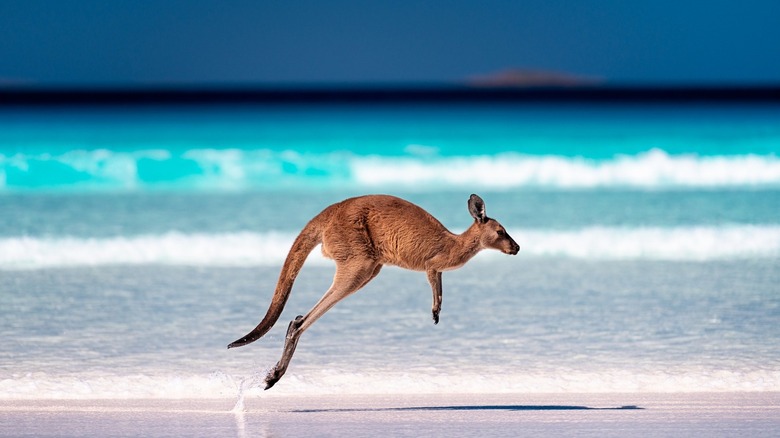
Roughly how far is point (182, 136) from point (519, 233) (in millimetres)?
12408

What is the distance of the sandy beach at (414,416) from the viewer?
359 centimetres

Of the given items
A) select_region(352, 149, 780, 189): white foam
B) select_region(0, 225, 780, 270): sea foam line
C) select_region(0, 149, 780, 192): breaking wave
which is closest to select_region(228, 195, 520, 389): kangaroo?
select_region(0, 225, 780, 270): sea foam line

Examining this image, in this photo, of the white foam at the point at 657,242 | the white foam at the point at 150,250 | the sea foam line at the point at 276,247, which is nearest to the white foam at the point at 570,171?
the white foam at the point at 657,242

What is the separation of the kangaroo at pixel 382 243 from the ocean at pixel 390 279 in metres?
1.22

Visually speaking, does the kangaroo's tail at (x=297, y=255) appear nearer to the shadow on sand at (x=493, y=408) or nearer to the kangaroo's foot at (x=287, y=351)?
the kangaroo's foot at (x=287, y=351)

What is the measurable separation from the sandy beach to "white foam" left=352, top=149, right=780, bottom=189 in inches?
413

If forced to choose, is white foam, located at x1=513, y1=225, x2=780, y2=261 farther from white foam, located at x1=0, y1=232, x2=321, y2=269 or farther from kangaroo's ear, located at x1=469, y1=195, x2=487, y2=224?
kangaroo's ear, located at x1=469, y1=195, x2=487, y2=224

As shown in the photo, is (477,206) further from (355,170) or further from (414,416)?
(355,170)

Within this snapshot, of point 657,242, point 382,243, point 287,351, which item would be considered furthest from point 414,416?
point 657,242

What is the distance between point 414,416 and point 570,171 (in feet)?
40.2

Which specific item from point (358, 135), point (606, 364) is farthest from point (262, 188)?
point (606, 364)

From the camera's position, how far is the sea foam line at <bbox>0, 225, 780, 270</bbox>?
302 inches

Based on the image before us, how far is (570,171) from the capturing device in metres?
15.7

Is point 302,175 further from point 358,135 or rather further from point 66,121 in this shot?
point 66,121
